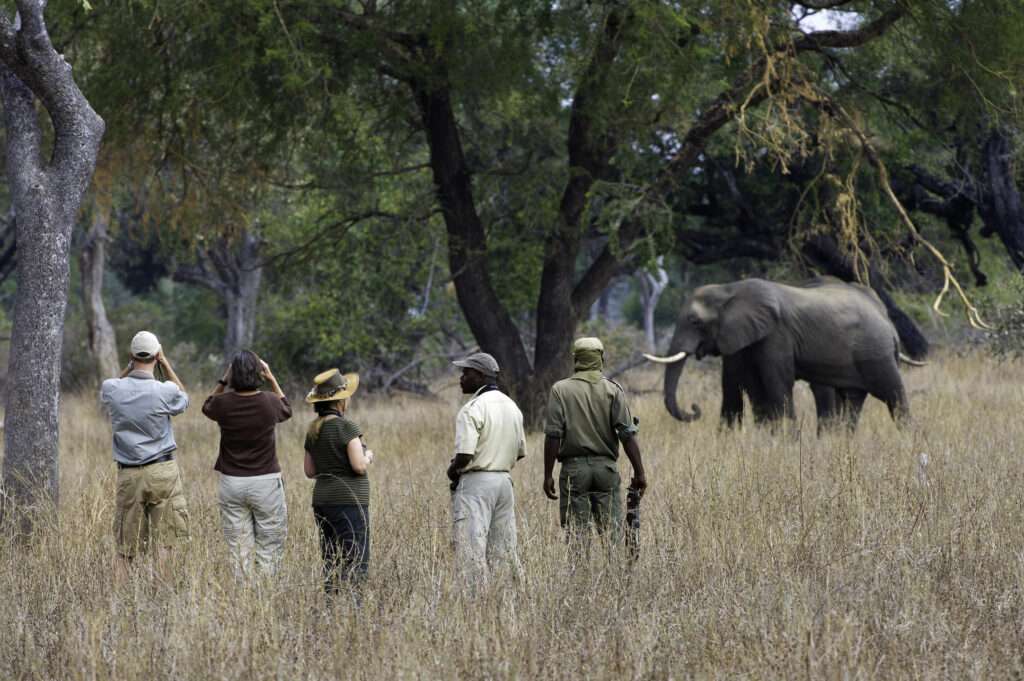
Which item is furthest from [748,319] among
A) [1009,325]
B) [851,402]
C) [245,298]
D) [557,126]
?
[245,298]

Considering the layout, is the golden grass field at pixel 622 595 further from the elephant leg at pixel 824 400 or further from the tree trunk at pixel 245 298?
the tree trunk at pixel 245 298

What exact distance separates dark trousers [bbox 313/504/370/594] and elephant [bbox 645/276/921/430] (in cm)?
835

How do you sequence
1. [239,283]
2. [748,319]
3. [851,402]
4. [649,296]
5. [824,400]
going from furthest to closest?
[649,296]
[239,283]
[824,400]
[851,402]
[748,319]

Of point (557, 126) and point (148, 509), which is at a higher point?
point (557, 126)

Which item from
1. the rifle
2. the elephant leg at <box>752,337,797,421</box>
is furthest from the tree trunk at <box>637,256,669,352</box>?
the rifle

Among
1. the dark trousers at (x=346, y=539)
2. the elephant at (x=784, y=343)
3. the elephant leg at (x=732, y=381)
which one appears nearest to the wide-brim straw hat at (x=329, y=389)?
the dark trousers at (x=346, y=539)

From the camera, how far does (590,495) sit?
786 cm

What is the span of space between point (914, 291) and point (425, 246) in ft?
31.9

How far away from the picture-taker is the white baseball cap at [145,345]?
769cm

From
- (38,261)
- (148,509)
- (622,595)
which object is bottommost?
(622,595)

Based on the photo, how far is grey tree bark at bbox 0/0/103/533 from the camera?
9.43 metres

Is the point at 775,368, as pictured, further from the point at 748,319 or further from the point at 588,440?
the point at 588,440

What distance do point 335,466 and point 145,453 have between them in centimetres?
141

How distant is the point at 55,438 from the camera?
31.7ft
